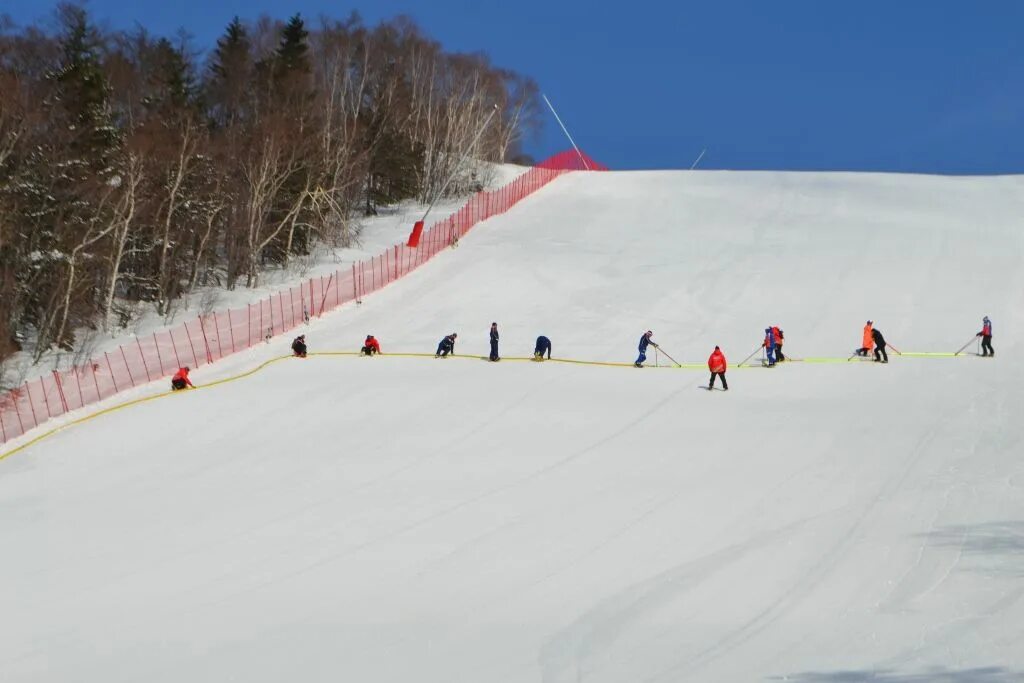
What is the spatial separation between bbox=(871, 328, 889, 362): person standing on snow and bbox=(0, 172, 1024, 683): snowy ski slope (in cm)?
89

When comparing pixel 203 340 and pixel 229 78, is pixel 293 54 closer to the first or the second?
pixel 229 78

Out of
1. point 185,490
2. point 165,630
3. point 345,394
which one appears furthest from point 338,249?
point 165,630

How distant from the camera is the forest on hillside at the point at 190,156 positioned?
110ft

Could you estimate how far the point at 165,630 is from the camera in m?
13.3

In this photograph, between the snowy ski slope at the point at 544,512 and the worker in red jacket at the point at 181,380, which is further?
→ the worker in red jacket at the point at 181,380

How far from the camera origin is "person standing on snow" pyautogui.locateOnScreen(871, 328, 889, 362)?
30.1 m

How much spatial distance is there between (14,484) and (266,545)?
6.86 m

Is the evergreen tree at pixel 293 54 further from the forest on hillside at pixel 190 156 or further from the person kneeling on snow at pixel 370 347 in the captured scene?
the person kneeling on snow at pixel 370 347

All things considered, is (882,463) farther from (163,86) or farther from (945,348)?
(163,86)

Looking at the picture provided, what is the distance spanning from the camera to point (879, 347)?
30.2 m

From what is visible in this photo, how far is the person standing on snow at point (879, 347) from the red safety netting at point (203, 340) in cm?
1645

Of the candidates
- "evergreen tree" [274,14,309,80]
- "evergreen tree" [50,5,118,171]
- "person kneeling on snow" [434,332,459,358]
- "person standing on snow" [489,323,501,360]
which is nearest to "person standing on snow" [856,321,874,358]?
"person standing on snow" [489,323,501,360]

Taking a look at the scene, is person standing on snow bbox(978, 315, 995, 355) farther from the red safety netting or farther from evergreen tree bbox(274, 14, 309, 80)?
evergreen tree bbox(274, 14, 309, 80)

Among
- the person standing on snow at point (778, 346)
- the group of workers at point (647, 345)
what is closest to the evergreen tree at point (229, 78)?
the group of workers at point (647, 345)
